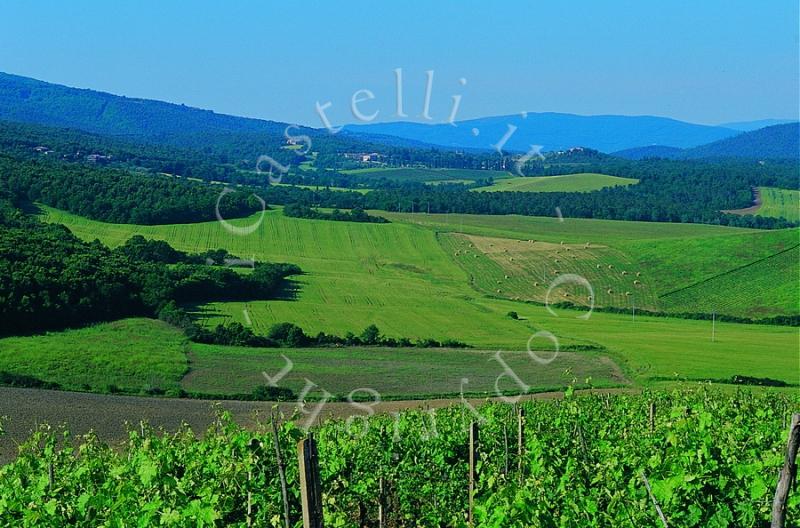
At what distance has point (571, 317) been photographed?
5162 centimetres

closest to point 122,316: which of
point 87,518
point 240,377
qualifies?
point 240,377

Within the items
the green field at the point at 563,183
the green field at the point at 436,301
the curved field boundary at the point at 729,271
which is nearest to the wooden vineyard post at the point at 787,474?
the green field at the point at 436,301

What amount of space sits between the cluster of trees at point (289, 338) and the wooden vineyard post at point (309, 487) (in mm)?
36318

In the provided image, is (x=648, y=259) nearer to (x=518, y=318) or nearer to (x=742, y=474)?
(x=518, y=318)

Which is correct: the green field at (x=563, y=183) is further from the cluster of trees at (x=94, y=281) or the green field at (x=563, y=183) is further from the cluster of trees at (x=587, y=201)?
the cluster of trees at (x=94, y=281)

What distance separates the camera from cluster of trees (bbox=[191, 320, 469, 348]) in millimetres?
40906

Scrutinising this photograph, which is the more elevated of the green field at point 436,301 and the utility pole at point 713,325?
the green field at point 436,301

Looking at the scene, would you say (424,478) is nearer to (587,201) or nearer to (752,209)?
(587,201)

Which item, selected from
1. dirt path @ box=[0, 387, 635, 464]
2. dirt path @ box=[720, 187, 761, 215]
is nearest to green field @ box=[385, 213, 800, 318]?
dirt path @ box=[0, 387, 635, 464]

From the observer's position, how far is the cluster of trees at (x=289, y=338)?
40906mm

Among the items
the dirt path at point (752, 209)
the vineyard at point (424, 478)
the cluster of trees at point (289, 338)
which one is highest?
the dirt path at point (752, 209)

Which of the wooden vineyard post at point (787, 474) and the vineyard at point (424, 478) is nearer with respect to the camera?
the wooden vineyard post at point (787, 474)

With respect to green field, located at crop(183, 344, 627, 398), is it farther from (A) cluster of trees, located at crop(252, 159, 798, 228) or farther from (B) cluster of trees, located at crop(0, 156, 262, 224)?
(A) cluster of trees, located at crop(252, 159, 798, 228)

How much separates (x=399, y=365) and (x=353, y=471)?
26.2 metres
